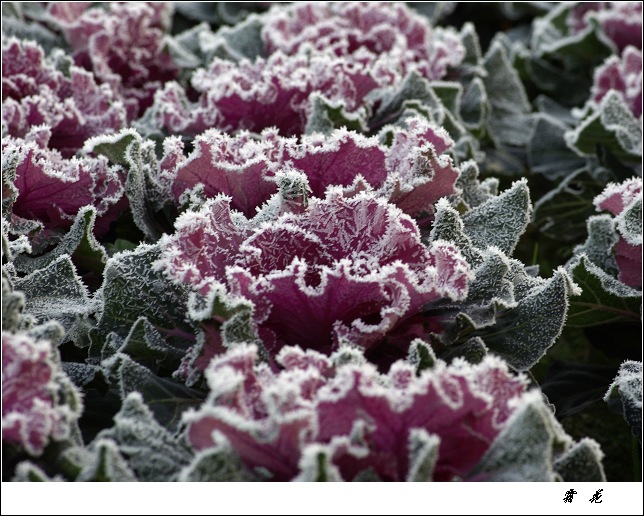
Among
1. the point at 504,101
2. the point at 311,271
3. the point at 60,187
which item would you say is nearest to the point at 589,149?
the point at 504,101

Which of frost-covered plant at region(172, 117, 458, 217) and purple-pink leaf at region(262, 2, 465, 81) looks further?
purple-pink leaf at region(262, 2, 465, 81)

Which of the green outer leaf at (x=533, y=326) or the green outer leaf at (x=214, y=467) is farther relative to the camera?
the green outer leaf at (x=533, y=326)

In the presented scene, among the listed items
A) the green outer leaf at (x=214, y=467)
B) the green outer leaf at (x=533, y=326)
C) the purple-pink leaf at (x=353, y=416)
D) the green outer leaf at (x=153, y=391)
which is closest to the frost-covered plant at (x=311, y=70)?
the green outer leaf at (x=533, y=326)

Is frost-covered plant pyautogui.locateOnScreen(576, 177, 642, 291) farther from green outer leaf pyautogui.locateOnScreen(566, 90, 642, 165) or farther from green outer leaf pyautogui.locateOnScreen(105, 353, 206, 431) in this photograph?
green outer leaf pyautogui.locateOnScreen(105, 353, 206, 431)

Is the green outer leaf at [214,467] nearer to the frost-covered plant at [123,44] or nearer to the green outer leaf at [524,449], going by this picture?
the green outer leaf at [524,449]

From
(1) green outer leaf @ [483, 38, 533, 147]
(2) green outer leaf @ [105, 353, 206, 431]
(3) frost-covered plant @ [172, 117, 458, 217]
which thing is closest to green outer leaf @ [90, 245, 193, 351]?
(2) green outer leaf @ [105, 353, 206, 431]
